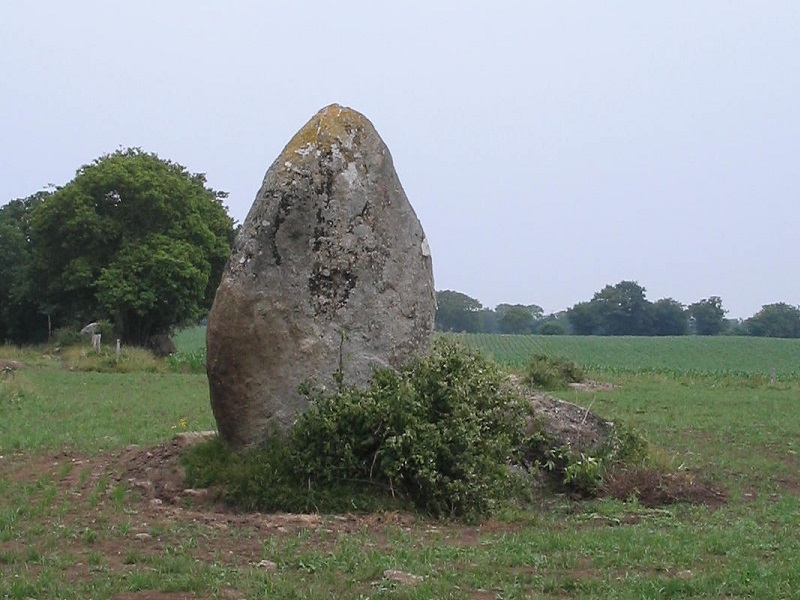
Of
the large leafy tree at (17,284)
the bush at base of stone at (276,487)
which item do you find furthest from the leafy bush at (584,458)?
the large leafy tree at (17,284)

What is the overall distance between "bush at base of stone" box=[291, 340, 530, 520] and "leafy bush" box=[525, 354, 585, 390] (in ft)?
59.0

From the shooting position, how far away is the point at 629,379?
36156 mm

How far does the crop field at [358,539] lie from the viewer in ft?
21.6

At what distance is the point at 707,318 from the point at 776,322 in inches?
272

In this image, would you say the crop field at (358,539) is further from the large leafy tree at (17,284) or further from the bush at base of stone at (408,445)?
the large leafy tree at (17,284)

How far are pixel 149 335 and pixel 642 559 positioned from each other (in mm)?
42774

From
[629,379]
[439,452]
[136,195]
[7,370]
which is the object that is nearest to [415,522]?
[439,452]

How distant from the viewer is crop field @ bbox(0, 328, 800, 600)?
6594mm

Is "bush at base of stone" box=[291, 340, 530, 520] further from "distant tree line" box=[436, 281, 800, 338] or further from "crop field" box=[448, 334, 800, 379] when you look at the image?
"distant tree line" box=[436, 281, 800, 338]

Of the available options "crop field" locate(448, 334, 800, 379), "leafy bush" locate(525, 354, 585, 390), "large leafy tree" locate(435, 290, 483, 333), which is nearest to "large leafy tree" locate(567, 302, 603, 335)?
"large leafy tree" locate(435, 290, 483, 333)

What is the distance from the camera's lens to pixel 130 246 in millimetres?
45000

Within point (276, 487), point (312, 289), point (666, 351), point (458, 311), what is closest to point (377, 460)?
point (276, 487)

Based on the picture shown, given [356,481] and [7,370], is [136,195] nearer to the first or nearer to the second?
[7,370]

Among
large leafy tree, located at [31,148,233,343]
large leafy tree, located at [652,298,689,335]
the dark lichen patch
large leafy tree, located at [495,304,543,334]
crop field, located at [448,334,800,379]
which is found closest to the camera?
the dark lichen patch
